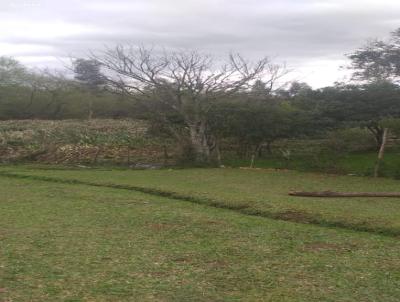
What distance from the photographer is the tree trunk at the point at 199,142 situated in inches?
896

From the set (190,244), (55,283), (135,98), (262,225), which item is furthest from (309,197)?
(135,98)

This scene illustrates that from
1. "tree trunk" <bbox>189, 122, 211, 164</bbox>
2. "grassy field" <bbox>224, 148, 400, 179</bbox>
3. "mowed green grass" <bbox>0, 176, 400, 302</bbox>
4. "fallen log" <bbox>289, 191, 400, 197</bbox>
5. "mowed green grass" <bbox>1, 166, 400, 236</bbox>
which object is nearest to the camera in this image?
"mowed green grass" <bbox>0, 176, 400, 302</bbox>

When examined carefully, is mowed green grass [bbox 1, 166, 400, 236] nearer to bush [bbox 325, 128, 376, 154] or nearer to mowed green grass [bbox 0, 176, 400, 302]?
mowed green grass [bbox 0, 176, 400, 302]

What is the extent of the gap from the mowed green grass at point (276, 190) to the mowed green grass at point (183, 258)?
471 mm

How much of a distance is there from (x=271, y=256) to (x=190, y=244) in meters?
1.24

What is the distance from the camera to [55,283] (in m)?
5.68

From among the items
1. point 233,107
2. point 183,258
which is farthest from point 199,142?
point 183,258

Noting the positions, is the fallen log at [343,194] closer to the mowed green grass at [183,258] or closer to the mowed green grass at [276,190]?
the mowed green grass at [276,190]

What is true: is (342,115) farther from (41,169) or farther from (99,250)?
(99,250)

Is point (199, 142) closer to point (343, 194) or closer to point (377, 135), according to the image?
point (377, 135)

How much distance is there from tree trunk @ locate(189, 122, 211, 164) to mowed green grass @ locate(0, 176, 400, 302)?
11.9m

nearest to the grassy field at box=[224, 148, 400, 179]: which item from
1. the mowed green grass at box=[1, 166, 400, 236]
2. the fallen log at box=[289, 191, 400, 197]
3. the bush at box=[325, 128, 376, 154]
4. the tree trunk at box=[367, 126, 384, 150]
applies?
the bush at box=[325, 128, 376, 154]

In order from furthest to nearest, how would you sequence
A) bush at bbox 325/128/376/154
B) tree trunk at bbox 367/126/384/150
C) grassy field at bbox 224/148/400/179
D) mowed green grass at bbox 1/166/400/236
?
1. tree trunk at bbox 367/126/384/150
2. bush at bbox 325/128/376/154
3. grassy field at bbox 224/148/400/179
4. mowed green grass at bbox 1/166/400/236

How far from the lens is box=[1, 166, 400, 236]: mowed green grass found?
9656 millimetres
